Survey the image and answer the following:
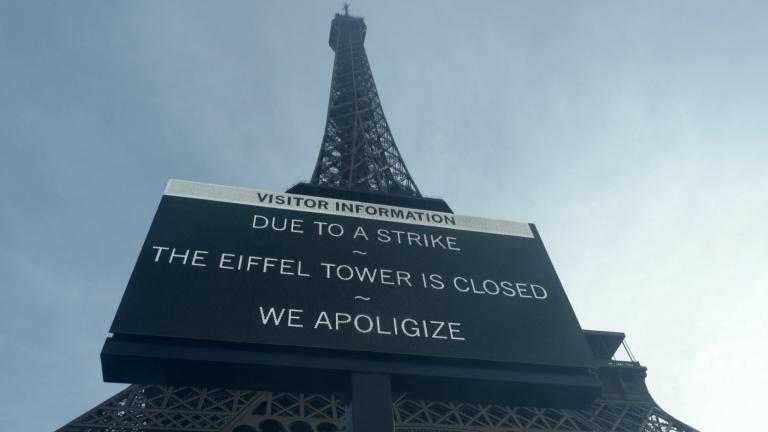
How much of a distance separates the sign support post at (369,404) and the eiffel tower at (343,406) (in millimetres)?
1072

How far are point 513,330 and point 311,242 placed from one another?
3561 mm

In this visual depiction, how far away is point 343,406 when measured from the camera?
76.1 feet

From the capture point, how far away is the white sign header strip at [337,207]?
10.5 meters

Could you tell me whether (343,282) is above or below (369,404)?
above

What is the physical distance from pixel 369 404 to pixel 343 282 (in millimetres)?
2054

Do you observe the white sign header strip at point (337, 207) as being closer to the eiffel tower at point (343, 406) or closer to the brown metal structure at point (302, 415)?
the eiffel tower at point (343, 406)

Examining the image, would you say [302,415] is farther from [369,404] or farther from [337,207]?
[369,404]

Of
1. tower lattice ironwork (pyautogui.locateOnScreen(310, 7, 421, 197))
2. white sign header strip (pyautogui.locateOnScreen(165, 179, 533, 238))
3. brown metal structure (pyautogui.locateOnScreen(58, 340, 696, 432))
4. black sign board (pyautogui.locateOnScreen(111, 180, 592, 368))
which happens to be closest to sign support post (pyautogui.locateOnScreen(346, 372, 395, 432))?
black sign board (pyautogui.locateOnScreen(111, 180, 592, 368))

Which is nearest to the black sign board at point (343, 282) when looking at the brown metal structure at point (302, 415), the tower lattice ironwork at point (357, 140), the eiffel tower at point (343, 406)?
the eiffel tower at point (343, 406)

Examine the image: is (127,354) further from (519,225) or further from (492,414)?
(492,414)

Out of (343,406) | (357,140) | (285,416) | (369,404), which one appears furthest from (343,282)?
(357,140)

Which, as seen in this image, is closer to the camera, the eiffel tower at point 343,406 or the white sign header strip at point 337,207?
the white sign header strip at point 337,207

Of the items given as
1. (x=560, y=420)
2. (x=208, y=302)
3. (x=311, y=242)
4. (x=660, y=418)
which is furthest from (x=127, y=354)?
(x=660, y=418)

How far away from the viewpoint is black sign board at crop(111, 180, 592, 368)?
27.1 ft
